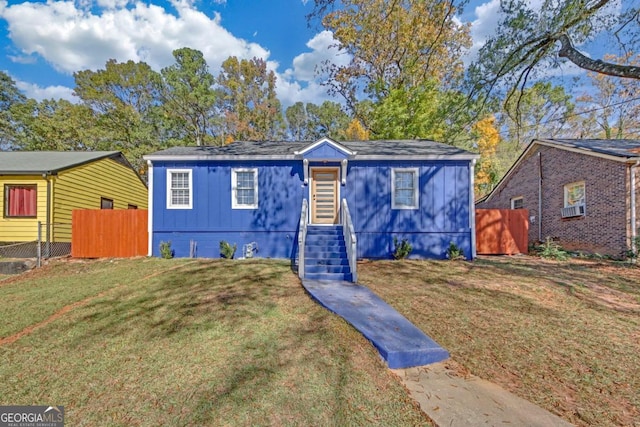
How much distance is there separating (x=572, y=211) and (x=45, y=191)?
20.2 metres

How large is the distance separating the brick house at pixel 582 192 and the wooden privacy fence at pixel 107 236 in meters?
16.0

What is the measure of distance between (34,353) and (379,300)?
197 inches

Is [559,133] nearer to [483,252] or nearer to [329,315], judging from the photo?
[483,252]

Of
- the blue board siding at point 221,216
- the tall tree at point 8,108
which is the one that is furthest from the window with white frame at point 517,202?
the tall tree at point 8,108

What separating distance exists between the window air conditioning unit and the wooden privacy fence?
16.0 metres

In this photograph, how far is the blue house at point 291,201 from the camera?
9547 millimetres

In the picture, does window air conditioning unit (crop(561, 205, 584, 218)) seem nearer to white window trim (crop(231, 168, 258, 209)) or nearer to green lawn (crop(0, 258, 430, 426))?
green lawn (crop(0, 258, 430, 426))

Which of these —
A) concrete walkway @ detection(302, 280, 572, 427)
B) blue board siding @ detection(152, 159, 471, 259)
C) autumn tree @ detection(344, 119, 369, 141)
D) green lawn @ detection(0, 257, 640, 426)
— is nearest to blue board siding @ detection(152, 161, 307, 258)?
blue board siding @ detection(152, 159, 471, 259)

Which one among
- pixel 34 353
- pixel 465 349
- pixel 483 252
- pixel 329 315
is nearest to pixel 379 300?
pixel 329 315

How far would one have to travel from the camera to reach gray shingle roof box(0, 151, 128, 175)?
408 inches

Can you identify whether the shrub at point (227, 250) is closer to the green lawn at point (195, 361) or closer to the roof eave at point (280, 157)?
the roof eave at point (280, 157)

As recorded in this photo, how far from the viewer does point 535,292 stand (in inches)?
228

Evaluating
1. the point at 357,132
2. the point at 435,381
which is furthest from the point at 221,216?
the point at 357,132

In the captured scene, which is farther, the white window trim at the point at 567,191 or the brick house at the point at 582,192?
the white window trim at the point at 567,191
